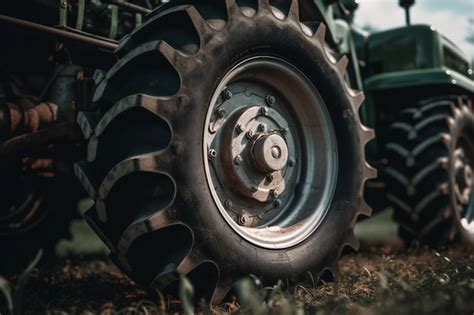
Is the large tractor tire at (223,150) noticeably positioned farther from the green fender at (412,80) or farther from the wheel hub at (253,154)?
the green fender at (412,80)

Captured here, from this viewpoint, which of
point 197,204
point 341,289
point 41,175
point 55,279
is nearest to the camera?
point 197,204

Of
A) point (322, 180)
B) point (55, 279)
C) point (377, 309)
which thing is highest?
point (377, 309)

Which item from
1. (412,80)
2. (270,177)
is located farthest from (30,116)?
(412,80)

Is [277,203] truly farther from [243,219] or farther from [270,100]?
[270,100]

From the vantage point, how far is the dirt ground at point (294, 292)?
1440 mm

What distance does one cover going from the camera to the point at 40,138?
2.43 meters

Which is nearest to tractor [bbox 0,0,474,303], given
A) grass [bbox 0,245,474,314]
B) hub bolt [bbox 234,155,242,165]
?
hub bolt [bbox 234,155,242,165]

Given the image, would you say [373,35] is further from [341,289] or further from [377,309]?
[377,309]

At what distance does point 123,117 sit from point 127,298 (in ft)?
2.56

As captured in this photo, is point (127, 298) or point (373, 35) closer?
point (127, 298)

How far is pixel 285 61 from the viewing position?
2.51 m

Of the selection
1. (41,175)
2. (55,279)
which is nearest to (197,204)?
(55,279)

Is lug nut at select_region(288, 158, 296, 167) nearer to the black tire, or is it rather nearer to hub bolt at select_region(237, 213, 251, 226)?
hub bolt at select_region(237, 213, 251, 226)

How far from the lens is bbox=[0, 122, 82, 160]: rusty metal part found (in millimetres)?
2396
